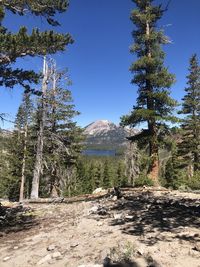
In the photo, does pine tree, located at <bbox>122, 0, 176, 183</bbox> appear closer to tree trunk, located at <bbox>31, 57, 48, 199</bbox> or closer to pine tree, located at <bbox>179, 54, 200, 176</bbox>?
tree trunk, located at <bbox>31, 57, 48, 199</bbox>

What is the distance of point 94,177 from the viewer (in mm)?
83062

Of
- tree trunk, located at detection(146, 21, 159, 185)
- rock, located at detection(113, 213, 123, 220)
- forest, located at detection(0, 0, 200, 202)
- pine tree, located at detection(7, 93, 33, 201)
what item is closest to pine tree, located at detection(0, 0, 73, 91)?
forest, located at detection(0, 0, 200, 202)

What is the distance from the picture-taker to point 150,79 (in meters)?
23.1

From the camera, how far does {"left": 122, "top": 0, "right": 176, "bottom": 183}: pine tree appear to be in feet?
74.9

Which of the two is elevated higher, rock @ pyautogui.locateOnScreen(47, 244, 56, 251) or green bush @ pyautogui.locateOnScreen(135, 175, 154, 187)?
green bush @ pyautogui.locateOnScreen(135, 175, 154, 187)

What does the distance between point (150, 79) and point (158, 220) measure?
1463cm

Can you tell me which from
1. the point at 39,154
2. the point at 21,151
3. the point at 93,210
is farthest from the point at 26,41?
the point at 21,151

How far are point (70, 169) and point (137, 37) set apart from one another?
1466 cm

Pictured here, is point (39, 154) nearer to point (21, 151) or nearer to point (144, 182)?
point (144, 182)

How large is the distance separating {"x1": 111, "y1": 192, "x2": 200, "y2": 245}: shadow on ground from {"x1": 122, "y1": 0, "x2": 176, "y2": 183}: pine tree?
9.70 metres

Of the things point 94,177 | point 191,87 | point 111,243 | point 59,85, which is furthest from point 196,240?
point 94,177

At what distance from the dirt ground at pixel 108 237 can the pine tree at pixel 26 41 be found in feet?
20.0

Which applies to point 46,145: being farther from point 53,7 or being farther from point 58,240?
point 58,240

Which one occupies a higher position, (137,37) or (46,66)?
(137,37)
